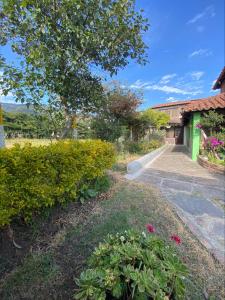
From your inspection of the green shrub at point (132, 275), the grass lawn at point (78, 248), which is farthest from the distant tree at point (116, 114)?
the green shrub at point (132, 275)

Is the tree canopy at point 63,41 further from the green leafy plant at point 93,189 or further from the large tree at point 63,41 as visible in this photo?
the green leafy plant at point 93,189

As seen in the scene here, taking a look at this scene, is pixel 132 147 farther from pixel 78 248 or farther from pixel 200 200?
pixel 78 248

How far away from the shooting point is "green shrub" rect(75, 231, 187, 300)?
1.48 m

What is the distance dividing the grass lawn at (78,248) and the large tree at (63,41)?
2.47 meters

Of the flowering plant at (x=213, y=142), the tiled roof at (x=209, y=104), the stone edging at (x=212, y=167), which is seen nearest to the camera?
the stone edging at (x=212, y=167)

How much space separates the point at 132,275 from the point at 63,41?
437 cm

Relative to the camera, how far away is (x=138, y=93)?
12969 millimetres

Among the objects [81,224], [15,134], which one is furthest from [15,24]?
[15,134]

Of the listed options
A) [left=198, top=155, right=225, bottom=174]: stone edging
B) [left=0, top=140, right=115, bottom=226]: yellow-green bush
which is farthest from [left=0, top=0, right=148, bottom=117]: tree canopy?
[left=198, top=155, right=225, bottom=174]: stone edging

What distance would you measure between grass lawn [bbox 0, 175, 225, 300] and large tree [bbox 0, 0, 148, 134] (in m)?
2.47

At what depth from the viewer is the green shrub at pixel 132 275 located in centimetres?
148

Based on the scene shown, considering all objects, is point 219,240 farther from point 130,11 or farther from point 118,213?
point 130,11

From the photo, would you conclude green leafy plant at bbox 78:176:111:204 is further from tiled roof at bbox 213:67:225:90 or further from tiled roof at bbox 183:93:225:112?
tiled roof at bbox 213:67:225:90

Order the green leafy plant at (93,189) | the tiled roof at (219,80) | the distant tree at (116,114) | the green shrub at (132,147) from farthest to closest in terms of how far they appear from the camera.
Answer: the tiled roof at (219,80) < the green shrub at (132,147) < the distant tree at (116,114) < the green leafy plant at (93,189)
